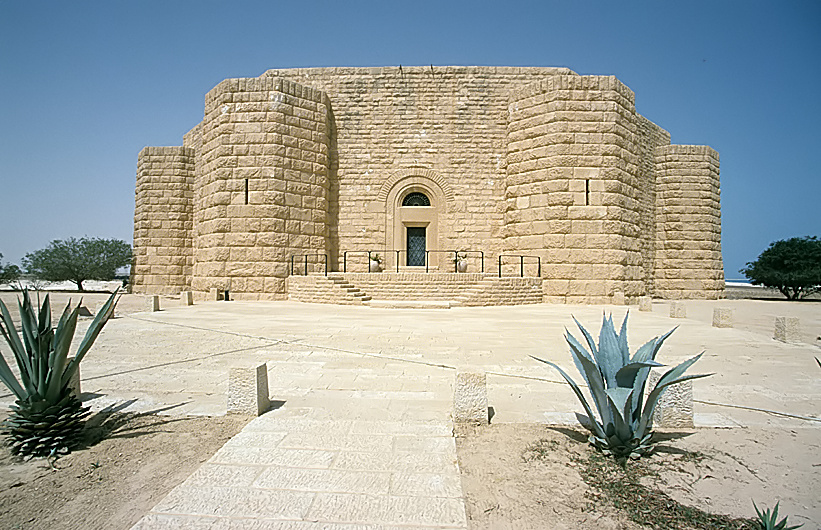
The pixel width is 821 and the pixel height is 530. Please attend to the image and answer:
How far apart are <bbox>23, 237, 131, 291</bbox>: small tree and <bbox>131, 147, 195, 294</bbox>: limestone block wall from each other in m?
8.80

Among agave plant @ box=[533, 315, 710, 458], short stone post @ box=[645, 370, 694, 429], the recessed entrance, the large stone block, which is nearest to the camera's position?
agave plant @ box=[533, 315, 710, 458]

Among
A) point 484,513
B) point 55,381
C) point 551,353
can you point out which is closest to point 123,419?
point 55,381

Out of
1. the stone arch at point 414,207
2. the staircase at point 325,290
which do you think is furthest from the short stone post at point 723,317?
the stone arch at point 414,207

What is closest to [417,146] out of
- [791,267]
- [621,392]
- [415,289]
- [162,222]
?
[415,289]

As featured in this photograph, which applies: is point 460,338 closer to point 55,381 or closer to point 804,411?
point 804,411

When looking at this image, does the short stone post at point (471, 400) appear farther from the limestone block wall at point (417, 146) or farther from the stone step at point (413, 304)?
the limestone block wall at point (417, 146)

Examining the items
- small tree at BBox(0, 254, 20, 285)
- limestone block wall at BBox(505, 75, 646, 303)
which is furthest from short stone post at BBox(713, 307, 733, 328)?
small tree at BBox(0, 254, 20, 285)

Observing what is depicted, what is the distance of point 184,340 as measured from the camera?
6887 mm

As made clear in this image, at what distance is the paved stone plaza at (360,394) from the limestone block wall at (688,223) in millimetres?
9911

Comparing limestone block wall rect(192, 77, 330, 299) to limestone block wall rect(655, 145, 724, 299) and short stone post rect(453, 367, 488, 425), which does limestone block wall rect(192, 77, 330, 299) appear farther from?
limestone block wall rect(655, 145, 724, 299)

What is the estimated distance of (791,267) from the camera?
21.7m

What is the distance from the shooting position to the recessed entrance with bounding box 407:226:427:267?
56.8 feet

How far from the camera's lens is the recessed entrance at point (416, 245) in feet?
56.8

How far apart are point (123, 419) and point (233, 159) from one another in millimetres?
12807
